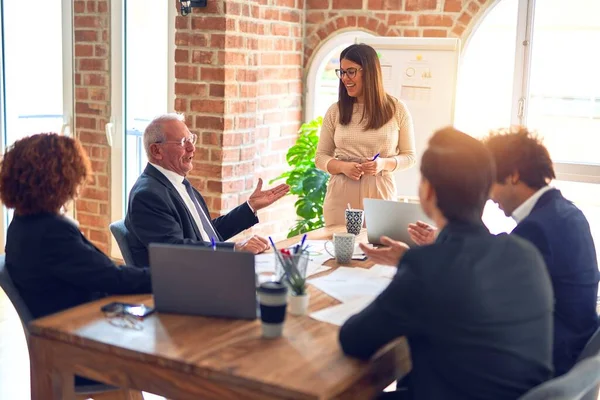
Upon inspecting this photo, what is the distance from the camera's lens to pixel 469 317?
1.66 m

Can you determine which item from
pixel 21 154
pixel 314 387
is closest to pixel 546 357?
pixel 314 387

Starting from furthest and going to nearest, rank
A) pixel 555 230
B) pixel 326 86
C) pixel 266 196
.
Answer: pixel 326 86, pixel 266 196, pixel 555 230

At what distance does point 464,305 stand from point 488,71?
5.33 metres

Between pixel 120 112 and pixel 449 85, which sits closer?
pixel 449 85

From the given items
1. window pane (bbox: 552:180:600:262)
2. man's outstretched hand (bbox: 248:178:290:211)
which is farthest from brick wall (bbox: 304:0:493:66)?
man's outstretched hand (bbox: 248:178:290:211)

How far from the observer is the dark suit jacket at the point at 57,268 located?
7.16 feet

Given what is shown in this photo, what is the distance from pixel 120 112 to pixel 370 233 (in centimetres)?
270

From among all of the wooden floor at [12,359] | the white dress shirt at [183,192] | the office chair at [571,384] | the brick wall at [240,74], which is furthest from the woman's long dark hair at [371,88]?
the office chair at [571,384]

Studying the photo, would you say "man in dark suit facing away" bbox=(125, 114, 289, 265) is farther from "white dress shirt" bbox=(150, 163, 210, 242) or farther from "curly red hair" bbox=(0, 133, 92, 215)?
"curly red hair" bbox=(0, 133, 92, 215)

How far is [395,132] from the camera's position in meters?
3.84

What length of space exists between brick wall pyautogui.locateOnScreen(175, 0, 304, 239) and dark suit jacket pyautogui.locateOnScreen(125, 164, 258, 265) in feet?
5.87

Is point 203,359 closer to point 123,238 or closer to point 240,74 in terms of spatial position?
point 123,238

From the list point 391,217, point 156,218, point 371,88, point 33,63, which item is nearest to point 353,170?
point 371,88

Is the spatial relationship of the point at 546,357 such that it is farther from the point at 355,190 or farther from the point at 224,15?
the point at 224,15
